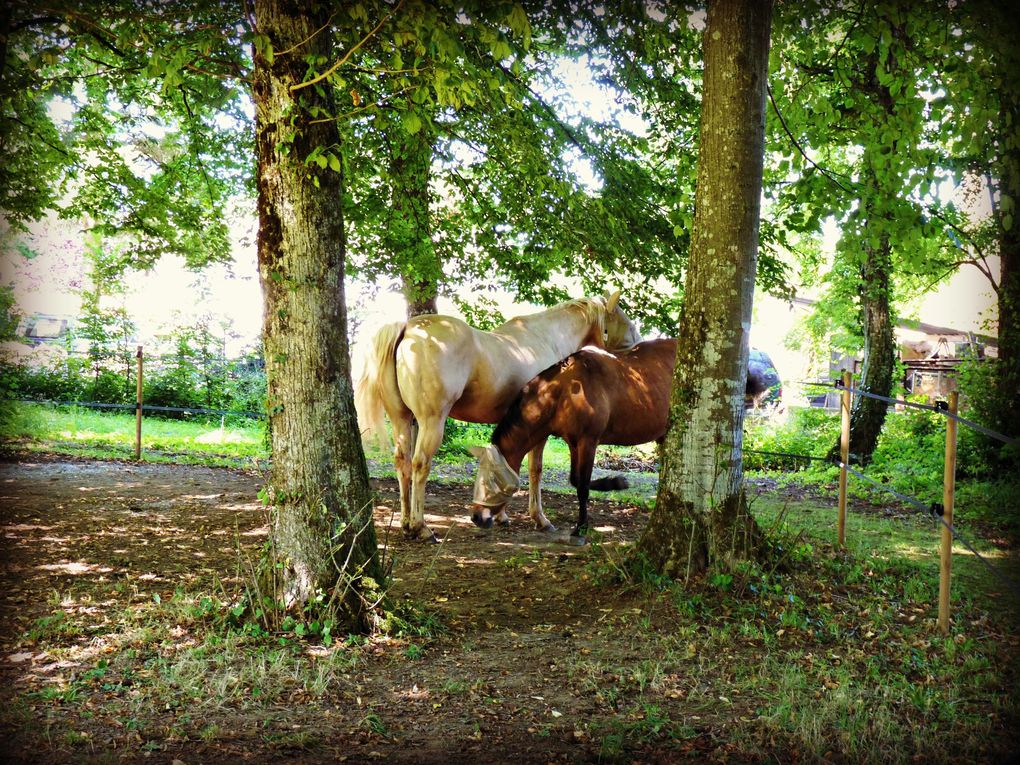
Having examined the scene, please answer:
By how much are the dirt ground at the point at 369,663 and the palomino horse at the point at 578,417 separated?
52 centimetres

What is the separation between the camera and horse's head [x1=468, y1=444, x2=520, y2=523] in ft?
21.0

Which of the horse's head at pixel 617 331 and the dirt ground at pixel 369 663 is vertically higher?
the horse's head at pixel 617 331

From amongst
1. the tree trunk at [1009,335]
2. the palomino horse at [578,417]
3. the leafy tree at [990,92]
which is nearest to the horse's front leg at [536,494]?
the palomino horse at [578,417]

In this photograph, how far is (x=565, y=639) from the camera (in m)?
4.12

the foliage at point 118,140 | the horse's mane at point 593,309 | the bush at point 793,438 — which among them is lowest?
the bush at point 793,438

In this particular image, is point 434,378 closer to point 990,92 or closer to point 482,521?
point 482,521

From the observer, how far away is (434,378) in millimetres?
6516

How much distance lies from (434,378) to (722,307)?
9.05 ft

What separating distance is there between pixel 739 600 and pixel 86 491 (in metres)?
6.71

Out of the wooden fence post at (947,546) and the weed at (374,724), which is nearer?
the weed at (374,724)

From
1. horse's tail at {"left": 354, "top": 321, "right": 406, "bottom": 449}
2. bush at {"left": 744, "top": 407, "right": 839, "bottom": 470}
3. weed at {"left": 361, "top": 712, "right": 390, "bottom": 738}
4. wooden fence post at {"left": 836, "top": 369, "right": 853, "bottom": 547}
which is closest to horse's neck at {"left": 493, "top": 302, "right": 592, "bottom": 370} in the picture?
horse's tail at {"left": 354, "top": 321, "right": 406, "bottom": 449}

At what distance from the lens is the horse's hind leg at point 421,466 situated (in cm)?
657

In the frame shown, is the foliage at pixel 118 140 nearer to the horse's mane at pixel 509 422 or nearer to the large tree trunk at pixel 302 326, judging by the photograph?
the large tree trunk at pixel 302 326

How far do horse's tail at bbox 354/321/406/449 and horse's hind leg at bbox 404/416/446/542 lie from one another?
0.51 m
